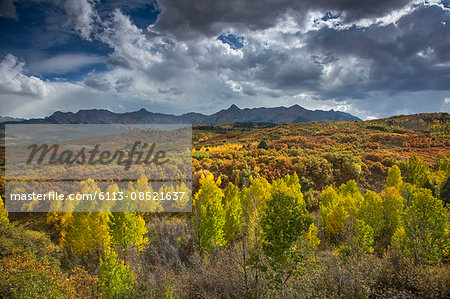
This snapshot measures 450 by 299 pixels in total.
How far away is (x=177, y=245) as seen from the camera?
62.3ft

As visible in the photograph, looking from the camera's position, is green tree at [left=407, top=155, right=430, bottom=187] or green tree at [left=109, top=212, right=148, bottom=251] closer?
green tree at [left=109, top=212, right=148, bottom=251]

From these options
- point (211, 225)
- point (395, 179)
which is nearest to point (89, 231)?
point (211, 225)

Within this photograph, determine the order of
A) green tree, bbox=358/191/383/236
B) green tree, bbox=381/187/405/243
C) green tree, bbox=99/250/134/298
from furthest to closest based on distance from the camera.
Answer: green tree, bbox=381/187/405/243 < green tree, bbox=358/191/383/236 < green tree, bbox=99/250/134/298

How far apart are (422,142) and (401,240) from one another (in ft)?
223

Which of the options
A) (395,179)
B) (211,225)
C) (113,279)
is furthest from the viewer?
(395,179)

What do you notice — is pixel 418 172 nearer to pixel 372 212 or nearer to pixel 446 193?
pixel 446 193

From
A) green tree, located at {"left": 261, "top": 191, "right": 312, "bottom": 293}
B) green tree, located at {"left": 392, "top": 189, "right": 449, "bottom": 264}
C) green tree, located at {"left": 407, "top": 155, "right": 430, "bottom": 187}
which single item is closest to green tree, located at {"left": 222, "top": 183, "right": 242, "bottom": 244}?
green tree, located at {"left": 261, "top": 191, "right": 312, "bottom": 293}

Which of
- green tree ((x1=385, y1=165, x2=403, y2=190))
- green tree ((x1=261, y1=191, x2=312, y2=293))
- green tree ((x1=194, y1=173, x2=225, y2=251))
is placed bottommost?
green tree ((x1=194, y1=173, x2=225, y2=251))

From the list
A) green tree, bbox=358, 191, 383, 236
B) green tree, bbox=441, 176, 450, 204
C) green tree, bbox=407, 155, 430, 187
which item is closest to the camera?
green tree, bbox=358, 191, 383, 236

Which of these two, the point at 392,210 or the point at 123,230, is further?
the point at 392,210

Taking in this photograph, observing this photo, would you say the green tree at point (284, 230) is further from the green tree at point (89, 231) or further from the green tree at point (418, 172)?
the green tree at point (418, 172)

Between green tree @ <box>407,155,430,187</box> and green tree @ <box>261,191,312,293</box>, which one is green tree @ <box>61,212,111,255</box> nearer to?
green tree @ <box>261,191,312,293</box>

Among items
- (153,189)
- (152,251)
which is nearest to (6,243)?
(152,251)

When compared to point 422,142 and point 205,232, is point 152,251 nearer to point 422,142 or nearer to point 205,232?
point 205,232
